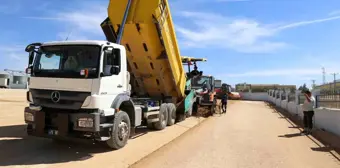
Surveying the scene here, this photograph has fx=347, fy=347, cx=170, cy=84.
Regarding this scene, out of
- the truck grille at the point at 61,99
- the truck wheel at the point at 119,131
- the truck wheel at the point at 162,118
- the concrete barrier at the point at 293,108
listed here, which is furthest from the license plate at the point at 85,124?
the concrete barrier at the point at 293,108

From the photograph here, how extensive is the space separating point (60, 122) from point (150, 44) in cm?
500

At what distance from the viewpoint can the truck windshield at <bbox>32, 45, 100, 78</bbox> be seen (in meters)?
8.34

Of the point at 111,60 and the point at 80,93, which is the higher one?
the point at 111,60

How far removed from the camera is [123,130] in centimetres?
914

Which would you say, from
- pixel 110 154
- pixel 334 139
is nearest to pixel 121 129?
pixel 110 154

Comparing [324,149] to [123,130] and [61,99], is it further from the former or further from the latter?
[61,99]

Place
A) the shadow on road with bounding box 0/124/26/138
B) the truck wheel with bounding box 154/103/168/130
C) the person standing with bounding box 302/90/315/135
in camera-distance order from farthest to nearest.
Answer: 1. the person standing with bounding box 302/90/315/135
2. the truck wheel with bounding box 154/103/168/130
3. the shadow on road with bounding box 0/124/26/138

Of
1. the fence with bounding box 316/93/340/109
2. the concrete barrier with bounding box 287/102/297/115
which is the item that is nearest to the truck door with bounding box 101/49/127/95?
the fence with bounding box 316/93/340/109

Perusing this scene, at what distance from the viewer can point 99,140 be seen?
8250 millimetres

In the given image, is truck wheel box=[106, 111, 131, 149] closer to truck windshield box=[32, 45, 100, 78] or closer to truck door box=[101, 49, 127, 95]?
truck door box=[101, 49, 127, 95]

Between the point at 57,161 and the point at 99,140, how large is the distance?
3.53 feet

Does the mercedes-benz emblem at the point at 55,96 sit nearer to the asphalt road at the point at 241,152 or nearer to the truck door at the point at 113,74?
the truck door at the point at 113,74

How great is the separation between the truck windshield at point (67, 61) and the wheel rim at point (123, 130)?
5.17 ft

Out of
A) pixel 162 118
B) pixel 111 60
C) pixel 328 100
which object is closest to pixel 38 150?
pixel 111 60
